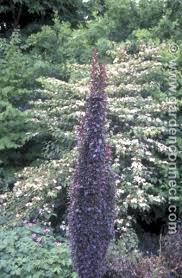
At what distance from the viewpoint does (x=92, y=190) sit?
336 centimetres

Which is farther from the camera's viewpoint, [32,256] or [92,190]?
[32,256]

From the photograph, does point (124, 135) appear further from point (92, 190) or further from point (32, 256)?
point (92, 190)

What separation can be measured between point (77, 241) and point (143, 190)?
4.87ft

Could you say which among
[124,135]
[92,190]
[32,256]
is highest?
[92,190]

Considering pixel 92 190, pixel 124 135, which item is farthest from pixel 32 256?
pixel 124 135

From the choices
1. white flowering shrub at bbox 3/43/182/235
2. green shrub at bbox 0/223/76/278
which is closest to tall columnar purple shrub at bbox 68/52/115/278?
green shrub at bbox 0/223/76/278

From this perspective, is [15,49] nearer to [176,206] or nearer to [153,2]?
[153,2]

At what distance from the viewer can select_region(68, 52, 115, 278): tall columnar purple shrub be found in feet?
11.0

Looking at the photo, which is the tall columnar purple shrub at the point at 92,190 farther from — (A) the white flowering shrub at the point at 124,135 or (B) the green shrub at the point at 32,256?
(A) the white flowering shrub at the point at 124,135

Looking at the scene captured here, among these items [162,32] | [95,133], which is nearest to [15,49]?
[162,32]

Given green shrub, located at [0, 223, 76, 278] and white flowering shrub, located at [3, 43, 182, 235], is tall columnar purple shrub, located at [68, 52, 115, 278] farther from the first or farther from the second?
white flowering shrub, located at [3, 43, 182, 235]

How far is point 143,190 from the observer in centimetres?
479

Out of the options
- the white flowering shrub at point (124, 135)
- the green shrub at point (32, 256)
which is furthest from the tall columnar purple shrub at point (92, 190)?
the white flowering shrub at point (124, 135)

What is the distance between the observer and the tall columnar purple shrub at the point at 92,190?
3.35 m
